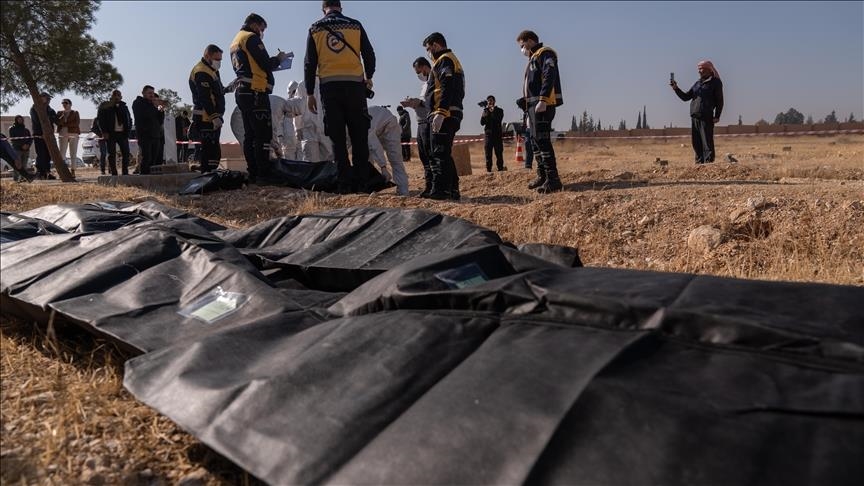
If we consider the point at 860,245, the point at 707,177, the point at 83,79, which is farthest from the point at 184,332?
the point at 83,79

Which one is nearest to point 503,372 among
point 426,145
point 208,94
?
point 426,145

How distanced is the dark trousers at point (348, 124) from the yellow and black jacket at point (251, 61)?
4.14 feet

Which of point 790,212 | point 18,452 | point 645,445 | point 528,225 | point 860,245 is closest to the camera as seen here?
point 645,445

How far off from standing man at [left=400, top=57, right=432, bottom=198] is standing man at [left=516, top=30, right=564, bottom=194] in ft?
3.74

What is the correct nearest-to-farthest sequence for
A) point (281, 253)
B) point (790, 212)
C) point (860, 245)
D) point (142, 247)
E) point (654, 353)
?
point (654, 353), point (142, 247), point (281, 253), point (860, 245), point (790, 212)

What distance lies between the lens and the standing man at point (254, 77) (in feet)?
25.4

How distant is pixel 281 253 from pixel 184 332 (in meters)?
1.18

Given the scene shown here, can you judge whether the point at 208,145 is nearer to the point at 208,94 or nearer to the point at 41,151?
the point at 208,94

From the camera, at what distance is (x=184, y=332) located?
238cm

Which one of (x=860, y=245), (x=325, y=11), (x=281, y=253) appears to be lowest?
(x=860, y=245)

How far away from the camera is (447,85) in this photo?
700 cm

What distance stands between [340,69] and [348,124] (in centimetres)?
61

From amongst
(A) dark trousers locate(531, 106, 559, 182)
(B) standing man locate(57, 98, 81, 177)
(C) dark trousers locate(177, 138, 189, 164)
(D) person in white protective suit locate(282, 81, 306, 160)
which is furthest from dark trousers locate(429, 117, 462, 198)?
(C) dark trousers locate(177, 138, 189, 164)

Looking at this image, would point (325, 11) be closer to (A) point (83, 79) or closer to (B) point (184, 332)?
(B) point (184, 332)
